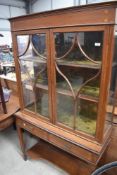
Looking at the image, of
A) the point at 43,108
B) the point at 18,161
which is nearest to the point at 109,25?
the point at 43,108

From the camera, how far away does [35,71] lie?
1517 millimetres

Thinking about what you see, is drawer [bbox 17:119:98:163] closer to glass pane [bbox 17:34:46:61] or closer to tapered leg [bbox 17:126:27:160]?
tapered leg [bbox 17:126:27:160]

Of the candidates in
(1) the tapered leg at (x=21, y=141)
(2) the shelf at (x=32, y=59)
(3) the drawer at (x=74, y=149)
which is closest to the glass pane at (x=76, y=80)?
(2) the shelf at (x=32, y=59)

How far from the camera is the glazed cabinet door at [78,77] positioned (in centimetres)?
106

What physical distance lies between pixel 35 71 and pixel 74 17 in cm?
68

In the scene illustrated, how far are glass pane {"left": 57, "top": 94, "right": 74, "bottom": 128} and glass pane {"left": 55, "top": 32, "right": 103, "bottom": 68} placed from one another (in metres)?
0.36

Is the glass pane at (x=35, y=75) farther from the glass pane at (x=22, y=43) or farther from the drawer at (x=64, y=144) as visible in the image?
the drawer at (x=64, y=144)

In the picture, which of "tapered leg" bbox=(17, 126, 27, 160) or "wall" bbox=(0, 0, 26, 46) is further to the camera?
"wall" bbox=(0, 0, 26, 46)

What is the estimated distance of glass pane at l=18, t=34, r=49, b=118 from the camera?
4.33 ft

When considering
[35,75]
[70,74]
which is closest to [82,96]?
[70,74]

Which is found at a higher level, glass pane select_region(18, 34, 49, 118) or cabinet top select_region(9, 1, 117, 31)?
cabinet top select_region(9, 1, 117, 31)

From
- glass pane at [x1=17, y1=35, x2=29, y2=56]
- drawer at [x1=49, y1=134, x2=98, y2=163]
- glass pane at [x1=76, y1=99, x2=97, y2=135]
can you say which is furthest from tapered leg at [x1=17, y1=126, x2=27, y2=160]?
glass pane at [x1=17, y1=35, x2=29, y2=56]

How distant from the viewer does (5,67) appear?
8.94ft

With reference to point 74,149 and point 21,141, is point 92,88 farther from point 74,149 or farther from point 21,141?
point 21,141
